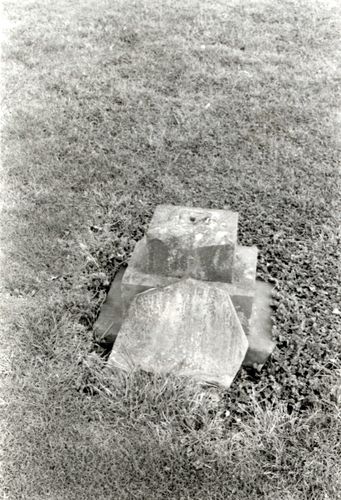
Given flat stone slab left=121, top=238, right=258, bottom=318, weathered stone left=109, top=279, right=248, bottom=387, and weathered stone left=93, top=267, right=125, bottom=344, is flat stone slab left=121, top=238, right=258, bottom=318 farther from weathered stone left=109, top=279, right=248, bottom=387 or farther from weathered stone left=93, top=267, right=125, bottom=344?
weathered stone left=93, top=267, right=125, bottom=344

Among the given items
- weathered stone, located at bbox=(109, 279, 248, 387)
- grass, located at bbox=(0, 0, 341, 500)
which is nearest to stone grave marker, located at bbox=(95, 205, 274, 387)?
weathered stone, located at bbox=(109, 279, 248, 387)

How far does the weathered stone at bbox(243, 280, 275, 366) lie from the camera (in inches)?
132

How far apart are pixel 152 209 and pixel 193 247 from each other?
1.70 meters

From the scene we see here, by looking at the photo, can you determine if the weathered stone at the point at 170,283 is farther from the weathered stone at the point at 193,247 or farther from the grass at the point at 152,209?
the grass at the point at 152,209

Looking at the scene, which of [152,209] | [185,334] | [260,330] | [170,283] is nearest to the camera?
[185,334]

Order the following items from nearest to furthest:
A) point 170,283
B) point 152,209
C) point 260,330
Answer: point 170,283
point 260,330
point 152,209

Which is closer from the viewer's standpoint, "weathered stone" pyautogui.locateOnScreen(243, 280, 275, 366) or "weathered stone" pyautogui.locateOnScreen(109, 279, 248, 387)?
"weathered stone" pyautogui.locateOnScreen(109, 279, 248, 387)

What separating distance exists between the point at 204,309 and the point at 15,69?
5503 mm

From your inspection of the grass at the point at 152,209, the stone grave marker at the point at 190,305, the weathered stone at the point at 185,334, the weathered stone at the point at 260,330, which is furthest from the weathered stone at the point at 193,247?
the grass at the point at 152,209

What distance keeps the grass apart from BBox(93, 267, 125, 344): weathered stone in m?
0.08

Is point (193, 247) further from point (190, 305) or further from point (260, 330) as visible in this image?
point (260, 330)

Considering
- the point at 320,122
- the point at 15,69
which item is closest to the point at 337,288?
the point at 320,122

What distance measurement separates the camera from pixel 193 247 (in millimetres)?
3213

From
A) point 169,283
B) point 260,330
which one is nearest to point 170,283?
point 169,283
